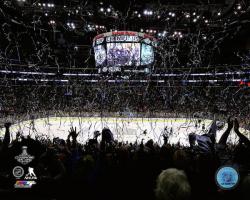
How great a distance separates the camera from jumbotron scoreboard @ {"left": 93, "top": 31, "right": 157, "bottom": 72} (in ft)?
74.3

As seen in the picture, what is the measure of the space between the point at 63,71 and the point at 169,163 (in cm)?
4400

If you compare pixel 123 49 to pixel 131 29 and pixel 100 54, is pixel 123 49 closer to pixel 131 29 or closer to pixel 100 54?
pixel 100 54

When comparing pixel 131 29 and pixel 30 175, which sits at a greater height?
pixel 131 29

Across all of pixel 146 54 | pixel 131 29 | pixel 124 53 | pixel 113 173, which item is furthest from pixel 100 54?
pixel 113 173

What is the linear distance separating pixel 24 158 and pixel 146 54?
73.3ft

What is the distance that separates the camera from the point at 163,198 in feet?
5.29

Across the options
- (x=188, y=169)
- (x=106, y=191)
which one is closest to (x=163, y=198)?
(x=188, y=169)

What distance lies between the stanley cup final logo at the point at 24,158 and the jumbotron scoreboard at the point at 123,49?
19.4 metres

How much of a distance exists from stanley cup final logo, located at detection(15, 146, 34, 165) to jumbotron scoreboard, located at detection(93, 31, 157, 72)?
1938 centimetres

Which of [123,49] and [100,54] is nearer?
[123,49]

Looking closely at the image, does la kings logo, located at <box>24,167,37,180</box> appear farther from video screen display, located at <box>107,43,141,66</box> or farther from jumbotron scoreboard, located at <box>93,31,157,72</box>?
video screen display, located at <box>107,43,141,66</box>

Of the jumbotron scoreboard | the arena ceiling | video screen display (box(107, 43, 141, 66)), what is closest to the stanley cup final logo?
the arena ceiling

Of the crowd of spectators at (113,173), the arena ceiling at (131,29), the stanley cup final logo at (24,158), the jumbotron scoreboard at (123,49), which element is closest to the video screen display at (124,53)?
the jumbotron scoreboard at (123,49)

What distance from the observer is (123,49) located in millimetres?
23516
